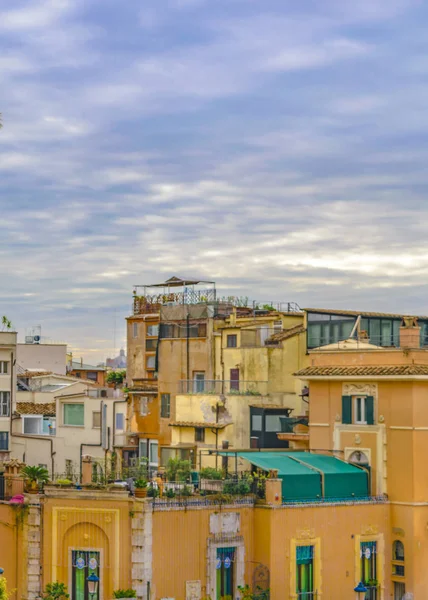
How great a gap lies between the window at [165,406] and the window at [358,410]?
23.9m

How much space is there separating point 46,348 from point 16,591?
170ft

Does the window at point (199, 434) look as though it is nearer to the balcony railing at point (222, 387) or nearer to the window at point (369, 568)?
the balcony railing at point (222, 387)

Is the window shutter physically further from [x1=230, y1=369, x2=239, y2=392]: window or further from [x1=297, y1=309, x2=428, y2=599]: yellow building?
[x1=230, y1=369, x2=239, y2=392]: window

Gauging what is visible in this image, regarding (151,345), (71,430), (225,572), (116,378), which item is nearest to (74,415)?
(71,430)

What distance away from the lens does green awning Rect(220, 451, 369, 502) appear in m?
41.6

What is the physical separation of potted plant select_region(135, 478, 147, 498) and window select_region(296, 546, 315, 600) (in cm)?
587

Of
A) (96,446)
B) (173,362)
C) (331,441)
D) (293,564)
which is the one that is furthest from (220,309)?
(293,564)

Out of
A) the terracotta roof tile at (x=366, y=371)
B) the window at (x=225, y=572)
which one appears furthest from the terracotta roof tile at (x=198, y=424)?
the window at (x=225, y=572)

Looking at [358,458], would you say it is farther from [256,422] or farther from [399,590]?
[256,422]

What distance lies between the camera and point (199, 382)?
215 feet

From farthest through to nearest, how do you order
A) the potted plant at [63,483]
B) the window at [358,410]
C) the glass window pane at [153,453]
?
the glass window pane at [153,453] → the window at [358,410] → the potted plant at [63,483]

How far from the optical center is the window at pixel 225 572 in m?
40.0

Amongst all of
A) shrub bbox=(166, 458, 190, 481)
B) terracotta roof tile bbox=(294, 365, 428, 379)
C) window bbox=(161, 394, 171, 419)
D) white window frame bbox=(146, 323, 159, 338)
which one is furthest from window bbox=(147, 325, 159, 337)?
terracotta roof tile bbox=(294, 365, 428, 379)

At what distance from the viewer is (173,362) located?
68.9m
